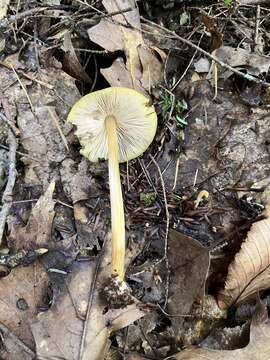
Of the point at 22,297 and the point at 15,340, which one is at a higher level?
the point at 22,297

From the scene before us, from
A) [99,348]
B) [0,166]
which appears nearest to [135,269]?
[99,348]

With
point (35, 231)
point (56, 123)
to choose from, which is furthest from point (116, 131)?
point (35, 231)

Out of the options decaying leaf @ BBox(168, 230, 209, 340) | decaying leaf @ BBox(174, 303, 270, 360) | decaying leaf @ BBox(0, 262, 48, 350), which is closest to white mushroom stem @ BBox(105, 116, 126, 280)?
decaying leaf @ BBox(168, 230, 209, 340)

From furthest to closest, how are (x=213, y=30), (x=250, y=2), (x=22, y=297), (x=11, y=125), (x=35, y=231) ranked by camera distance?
(x=250, y=2) < (x=213, y=30) < (x=11, y=125) < (x=35, y=231) < (x=22, y=297)

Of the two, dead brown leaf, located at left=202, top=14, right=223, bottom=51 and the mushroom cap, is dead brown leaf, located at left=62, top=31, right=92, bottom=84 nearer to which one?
the mushroom cap

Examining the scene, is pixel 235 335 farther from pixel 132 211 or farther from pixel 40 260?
pixel 40 260

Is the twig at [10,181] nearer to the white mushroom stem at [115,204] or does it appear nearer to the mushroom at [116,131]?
the mushroom at [116,131]

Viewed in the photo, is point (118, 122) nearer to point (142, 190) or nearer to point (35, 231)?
point (142, 190)
